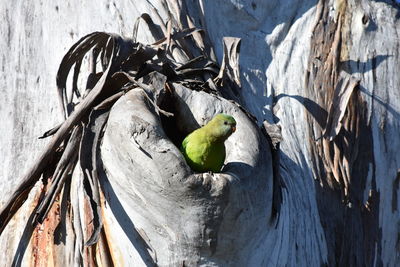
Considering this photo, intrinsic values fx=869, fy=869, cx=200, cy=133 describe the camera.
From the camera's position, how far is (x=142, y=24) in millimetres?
3580

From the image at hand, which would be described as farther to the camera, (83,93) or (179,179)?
(83,93)

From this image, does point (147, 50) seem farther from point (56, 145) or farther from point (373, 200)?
point (373, 200)

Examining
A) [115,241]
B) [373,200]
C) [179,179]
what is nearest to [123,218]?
[115,241]

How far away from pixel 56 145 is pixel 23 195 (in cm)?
29

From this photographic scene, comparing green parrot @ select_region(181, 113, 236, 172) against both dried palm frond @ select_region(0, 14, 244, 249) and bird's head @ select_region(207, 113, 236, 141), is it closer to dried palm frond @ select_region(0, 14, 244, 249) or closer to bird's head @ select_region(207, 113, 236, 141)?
bird's head @ select_region(207, 113, 236, 141)

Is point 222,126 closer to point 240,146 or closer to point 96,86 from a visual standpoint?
point 240,146

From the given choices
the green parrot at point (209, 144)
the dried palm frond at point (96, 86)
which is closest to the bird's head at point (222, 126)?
the green parrot at point (209, 144)

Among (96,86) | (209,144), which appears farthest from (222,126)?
(96,86)

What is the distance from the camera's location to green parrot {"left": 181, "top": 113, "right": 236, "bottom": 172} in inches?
117

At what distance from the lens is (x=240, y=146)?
3.00 m

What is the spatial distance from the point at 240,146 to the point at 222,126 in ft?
0.32

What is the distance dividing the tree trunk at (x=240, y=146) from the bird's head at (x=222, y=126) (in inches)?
2.1

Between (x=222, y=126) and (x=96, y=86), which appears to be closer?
(x=222, y=126)

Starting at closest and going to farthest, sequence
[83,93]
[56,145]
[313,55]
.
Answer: [56,145], [83,93], [313,55]
